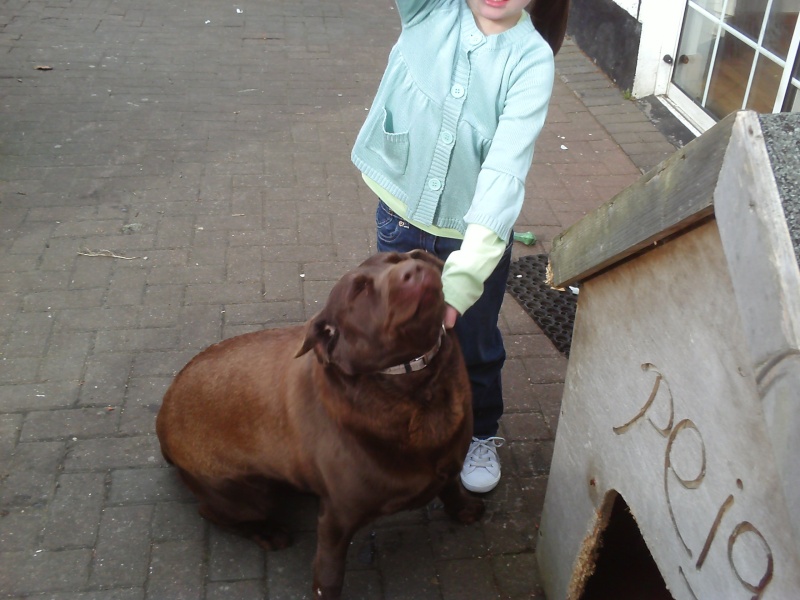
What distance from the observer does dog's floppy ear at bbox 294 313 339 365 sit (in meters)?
2.19

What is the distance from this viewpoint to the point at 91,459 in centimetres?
312

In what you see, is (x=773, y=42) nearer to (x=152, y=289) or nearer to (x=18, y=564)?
(x=152, y=289)

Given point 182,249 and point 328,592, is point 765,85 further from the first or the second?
point 328,592

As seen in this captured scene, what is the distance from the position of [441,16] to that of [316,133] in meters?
3.40

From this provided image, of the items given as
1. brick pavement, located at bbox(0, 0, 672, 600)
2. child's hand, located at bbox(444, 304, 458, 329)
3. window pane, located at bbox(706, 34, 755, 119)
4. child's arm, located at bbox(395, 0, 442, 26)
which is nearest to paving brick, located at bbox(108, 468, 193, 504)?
brick pavement, located at bbox(0, 0, 672, 600)

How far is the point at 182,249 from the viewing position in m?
4.43

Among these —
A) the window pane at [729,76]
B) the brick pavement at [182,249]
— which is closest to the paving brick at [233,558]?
the brick pavement at [182,249]

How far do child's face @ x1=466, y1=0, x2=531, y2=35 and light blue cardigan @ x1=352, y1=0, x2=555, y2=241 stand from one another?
3 cm

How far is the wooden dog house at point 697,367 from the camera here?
4.12 feet

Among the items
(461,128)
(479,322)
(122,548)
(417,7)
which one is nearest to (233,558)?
(122,548)

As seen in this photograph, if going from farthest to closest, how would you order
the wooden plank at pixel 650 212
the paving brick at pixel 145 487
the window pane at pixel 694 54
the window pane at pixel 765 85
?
the window pane at pixel 694 54 → the window pane at pixel 765 85 → the paving brick at pixel 145 487 → the wooden plank at pixel 650 212

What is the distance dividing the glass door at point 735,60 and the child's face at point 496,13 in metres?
2.83

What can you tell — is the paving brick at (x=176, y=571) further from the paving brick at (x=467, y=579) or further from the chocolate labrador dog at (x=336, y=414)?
the paving brick at (x=467, y=579)

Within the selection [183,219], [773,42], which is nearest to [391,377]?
[183,219]
